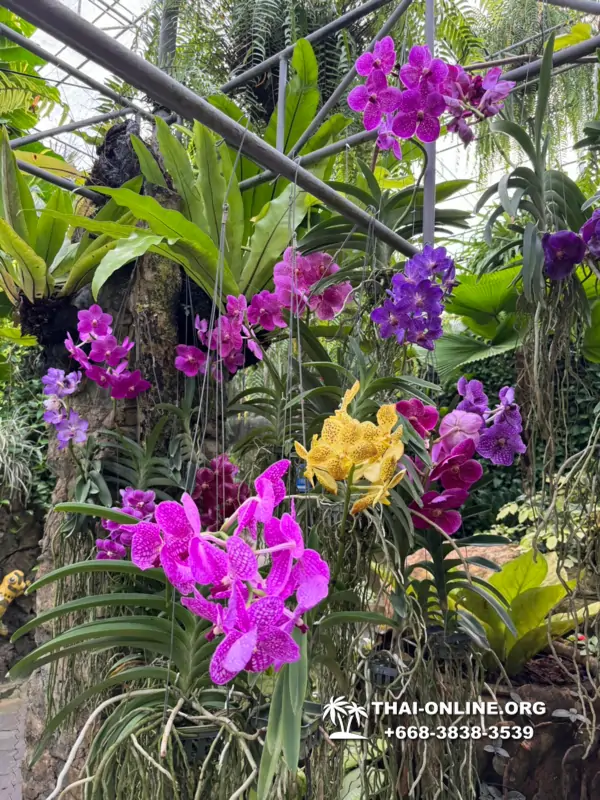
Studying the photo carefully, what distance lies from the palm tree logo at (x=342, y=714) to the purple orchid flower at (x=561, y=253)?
0.68 metres

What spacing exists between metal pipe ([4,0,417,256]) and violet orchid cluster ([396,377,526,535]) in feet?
1.24

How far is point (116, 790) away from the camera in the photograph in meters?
0.73

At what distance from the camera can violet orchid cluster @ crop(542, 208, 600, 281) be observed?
2.79ft

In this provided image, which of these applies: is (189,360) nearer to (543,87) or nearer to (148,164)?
(148,164)

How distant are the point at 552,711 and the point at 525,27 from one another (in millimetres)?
1715

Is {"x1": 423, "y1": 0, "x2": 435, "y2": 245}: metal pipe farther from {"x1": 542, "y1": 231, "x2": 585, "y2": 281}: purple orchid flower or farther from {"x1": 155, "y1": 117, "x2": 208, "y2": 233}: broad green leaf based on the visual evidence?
{"x1": 155, "y1": 117, "x2": 208, "y2": 233}: broad green leaf

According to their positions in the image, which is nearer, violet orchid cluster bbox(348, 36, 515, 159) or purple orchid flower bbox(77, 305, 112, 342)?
violet orchid cluster bbox(348, 36, 515, 159)

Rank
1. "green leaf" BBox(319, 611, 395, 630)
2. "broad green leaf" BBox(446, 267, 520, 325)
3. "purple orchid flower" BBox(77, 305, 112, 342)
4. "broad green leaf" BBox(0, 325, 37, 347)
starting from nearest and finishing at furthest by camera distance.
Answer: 1. "green leaf" BBox(319, 611, 395, 630)
2. "purple orchid flower" BBox(77, 305, 112, 342)
3. "broad green leaf" BBox(0, 325, 37, 347)
4. "broad green leaf" BBox(446, 267, 520, 325)

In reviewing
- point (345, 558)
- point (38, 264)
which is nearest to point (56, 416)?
point (38, 264)

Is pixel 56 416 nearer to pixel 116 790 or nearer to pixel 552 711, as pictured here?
pixel 116 790

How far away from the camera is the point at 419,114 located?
3.02ft

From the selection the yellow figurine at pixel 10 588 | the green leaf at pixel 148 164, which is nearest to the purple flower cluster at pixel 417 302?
the green leaf at pixel 148 164

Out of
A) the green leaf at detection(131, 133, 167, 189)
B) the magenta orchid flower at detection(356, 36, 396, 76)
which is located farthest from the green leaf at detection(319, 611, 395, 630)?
the green leaf at detection(131, 133, 167, 189)

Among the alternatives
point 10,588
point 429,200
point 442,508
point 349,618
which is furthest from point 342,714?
point 10,588
